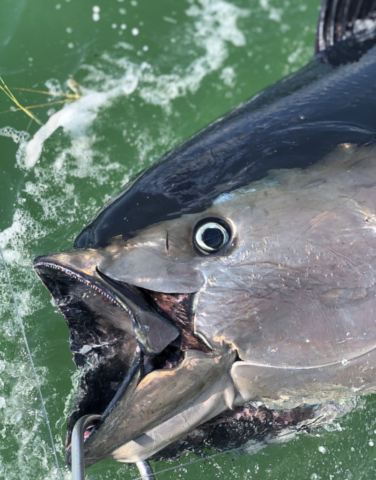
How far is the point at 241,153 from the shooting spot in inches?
71.7

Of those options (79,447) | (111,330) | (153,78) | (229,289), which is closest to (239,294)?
(229,289)

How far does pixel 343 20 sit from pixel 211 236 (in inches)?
A: 76.4

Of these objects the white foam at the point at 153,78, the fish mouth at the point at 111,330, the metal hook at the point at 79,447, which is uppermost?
the white foam at the point at 153,78

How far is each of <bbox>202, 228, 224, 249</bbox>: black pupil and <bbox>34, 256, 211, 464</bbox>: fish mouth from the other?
172 millimetres

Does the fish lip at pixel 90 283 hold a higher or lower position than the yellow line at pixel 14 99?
lower

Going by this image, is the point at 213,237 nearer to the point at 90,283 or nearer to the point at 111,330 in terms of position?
the point at 90,283

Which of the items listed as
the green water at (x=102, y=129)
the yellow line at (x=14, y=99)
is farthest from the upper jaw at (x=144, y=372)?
the yellow line at (x=14, y=99)

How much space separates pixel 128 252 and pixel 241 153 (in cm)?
56

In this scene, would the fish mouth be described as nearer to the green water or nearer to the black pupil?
the black pupil

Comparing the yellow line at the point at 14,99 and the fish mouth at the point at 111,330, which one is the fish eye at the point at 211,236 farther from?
the yellow line at the point at 14,99

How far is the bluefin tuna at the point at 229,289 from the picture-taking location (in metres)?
1.57

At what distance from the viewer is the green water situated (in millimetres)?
2281

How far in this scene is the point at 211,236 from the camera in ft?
5.24

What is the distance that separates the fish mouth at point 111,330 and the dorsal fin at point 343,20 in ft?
6.34
